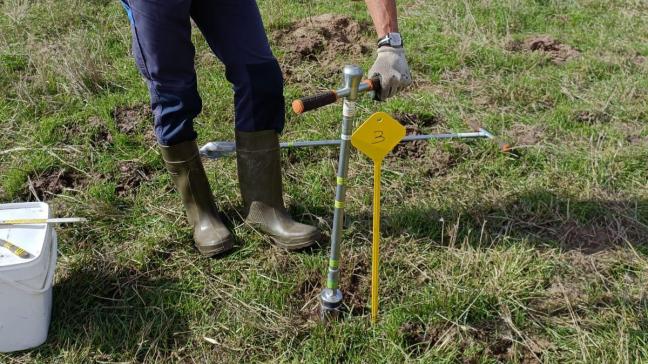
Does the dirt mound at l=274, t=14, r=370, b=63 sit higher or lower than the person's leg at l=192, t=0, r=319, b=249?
lower

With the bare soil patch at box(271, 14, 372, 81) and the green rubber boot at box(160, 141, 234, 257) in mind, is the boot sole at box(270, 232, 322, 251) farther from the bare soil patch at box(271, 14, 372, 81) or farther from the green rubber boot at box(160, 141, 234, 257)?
the bare soil patch at box(271, 14, 372, 81)

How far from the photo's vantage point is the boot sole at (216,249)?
262cm

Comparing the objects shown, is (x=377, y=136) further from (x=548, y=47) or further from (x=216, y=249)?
(x=548, y=47)

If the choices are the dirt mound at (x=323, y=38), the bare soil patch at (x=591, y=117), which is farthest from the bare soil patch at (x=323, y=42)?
the bare soil patch at (x=591, y=117)

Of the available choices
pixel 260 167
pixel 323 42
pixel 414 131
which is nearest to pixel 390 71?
A: pixel 260 167

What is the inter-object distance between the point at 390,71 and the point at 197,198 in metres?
1.07

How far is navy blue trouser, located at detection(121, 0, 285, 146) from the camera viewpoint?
224 centimetres

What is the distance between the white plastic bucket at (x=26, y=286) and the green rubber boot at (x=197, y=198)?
0.57 meters

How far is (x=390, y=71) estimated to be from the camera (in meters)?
2.23

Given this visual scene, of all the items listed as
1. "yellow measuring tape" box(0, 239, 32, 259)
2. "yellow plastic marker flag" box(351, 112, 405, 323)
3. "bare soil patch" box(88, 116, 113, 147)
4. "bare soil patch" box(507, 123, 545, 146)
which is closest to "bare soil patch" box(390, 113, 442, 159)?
"bare soil patch" box(507, 123, 545, 146)

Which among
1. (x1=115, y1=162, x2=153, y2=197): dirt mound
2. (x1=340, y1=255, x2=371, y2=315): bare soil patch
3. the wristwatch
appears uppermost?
the wristwatch

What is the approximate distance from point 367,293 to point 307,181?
0.87 metres

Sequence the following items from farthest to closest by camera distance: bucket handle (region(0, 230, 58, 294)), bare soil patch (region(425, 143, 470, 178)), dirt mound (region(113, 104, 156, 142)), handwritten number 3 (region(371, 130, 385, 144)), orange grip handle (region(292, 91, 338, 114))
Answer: dirt mound (region(113, 104, 156, 142))
bare soil patch (region(425, 143, 470, 178))
bucket handle (region(0, 230, 58, 294))
handwritten number 3 (region(371, 130, 385, 144))
orange grip handle (region(292, 91, 338, 114))

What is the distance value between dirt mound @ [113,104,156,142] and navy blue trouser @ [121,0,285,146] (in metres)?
1.11
